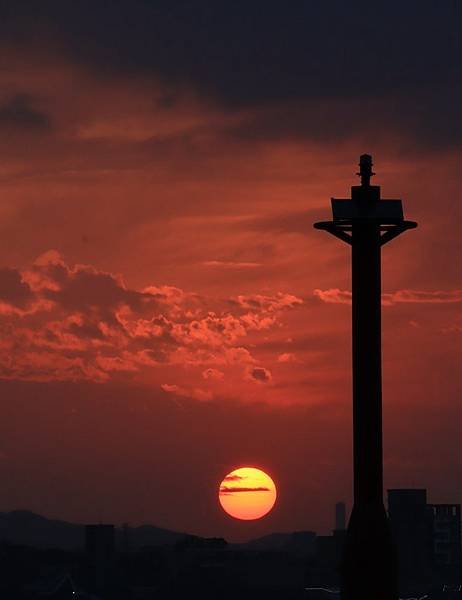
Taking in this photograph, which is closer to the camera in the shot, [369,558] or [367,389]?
[369,558]

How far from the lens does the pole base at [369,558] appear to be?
6216cm

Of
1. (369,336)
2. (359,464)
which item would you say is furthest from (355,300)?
(359,464)

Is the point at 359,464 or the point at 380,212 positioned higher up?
the point at 380,212

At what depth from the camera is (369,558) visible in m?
62.1

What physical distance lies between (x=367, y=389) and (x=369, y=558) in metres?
6.53

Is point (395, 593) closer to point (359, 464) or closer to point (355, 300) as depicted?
point (359, 464)

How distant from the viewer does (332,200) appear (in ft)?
210

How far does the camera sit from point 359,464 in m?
63.2

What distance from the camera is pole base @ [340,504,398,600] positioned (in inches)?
2447

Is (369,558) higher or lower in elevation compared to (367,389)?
lower

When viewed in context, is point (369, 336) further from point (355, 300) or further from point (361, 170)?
point (361, 170)

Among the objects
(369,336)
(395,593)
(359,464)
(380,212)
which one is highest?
(380,212)

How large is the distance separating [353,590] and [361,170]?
645 inches

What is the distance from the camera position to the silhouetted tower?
62281 millimetres
